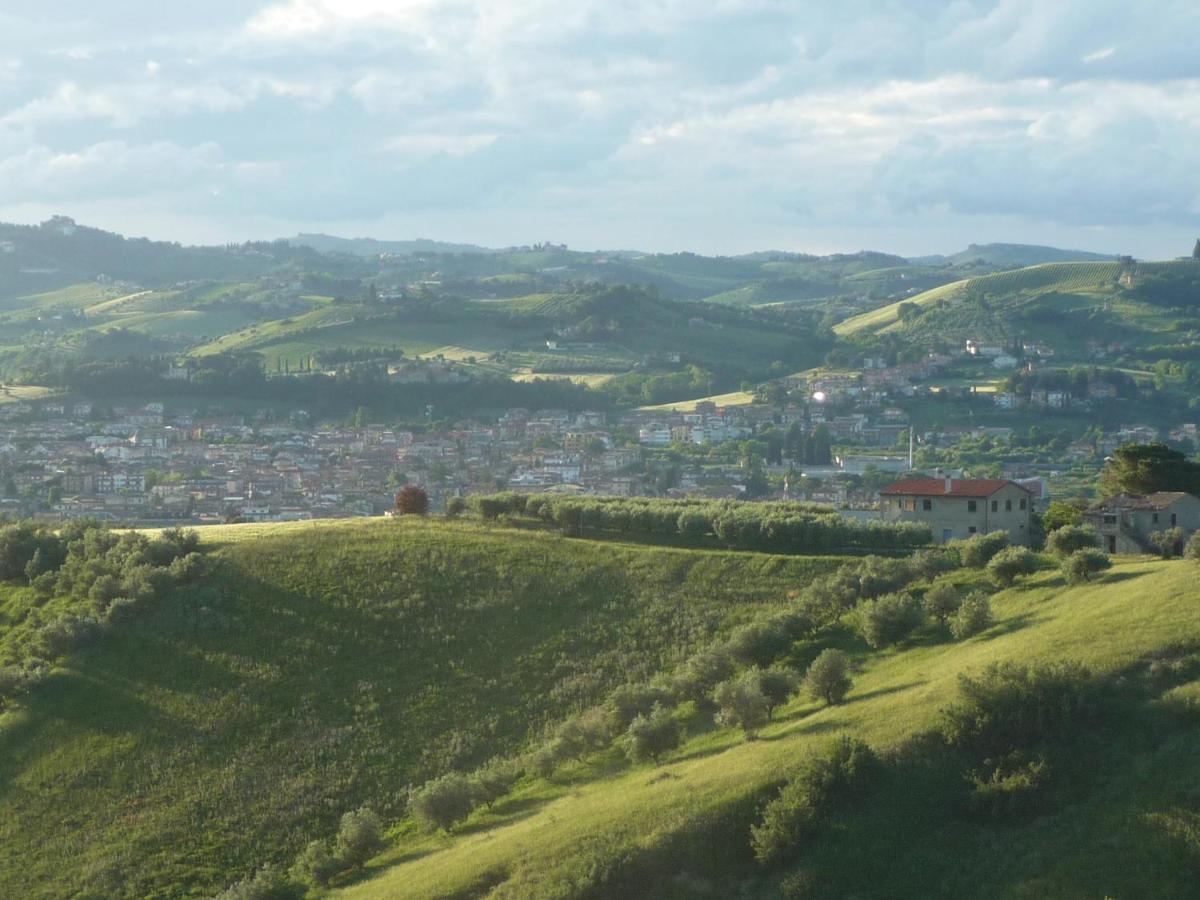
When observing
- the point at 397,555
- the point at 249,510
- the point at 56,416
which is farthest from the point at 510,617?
the point at 56,416

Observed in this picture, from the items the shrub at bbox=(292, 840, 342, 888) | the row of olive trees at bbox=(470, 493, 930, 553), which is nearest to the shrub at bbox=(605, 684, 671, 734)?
the shrub at bbox=(292, 840, 342, 888)

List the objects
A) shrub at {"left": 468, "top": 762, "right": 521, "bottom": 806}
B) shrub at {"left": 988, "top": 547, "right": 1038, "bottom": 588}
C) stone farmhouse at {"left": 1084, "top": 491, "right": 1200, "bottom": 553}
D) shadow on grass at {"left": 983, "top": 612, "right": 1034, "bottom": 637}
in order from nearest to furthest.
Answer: shrub at {"left": 468, "top": 762, "right": 521, "bottom": 806} < shadow on grass at {"left": 983, "top": 612, "right": 1034, "bottom": 637} < shrub at {"left": 988, "top": 547, "right": 1038, "bottom": 588} < stone farmhouse at {"left": 1084, "top": 491, "right": 1200, "bottom": 553}

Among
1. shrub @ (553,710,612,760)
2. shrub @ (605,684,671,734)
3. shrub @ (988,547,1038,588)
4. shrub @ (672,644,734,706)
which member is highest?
shrub @ (988,547,1038,588)

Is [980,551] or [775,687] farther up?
[980,551]

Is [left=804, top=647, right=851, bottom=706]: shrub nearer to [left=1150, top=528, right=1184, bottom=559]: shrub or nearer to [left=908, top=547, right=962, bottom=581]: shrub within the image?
[left=908, top=547, right=962, bottom=581]: shrub

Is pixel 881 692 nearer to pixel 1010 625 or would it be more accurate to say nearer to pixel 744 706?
pixel 744 706

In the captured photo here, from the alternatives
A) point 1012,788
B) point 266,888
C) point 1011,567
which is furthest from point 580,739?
point 1011,567
